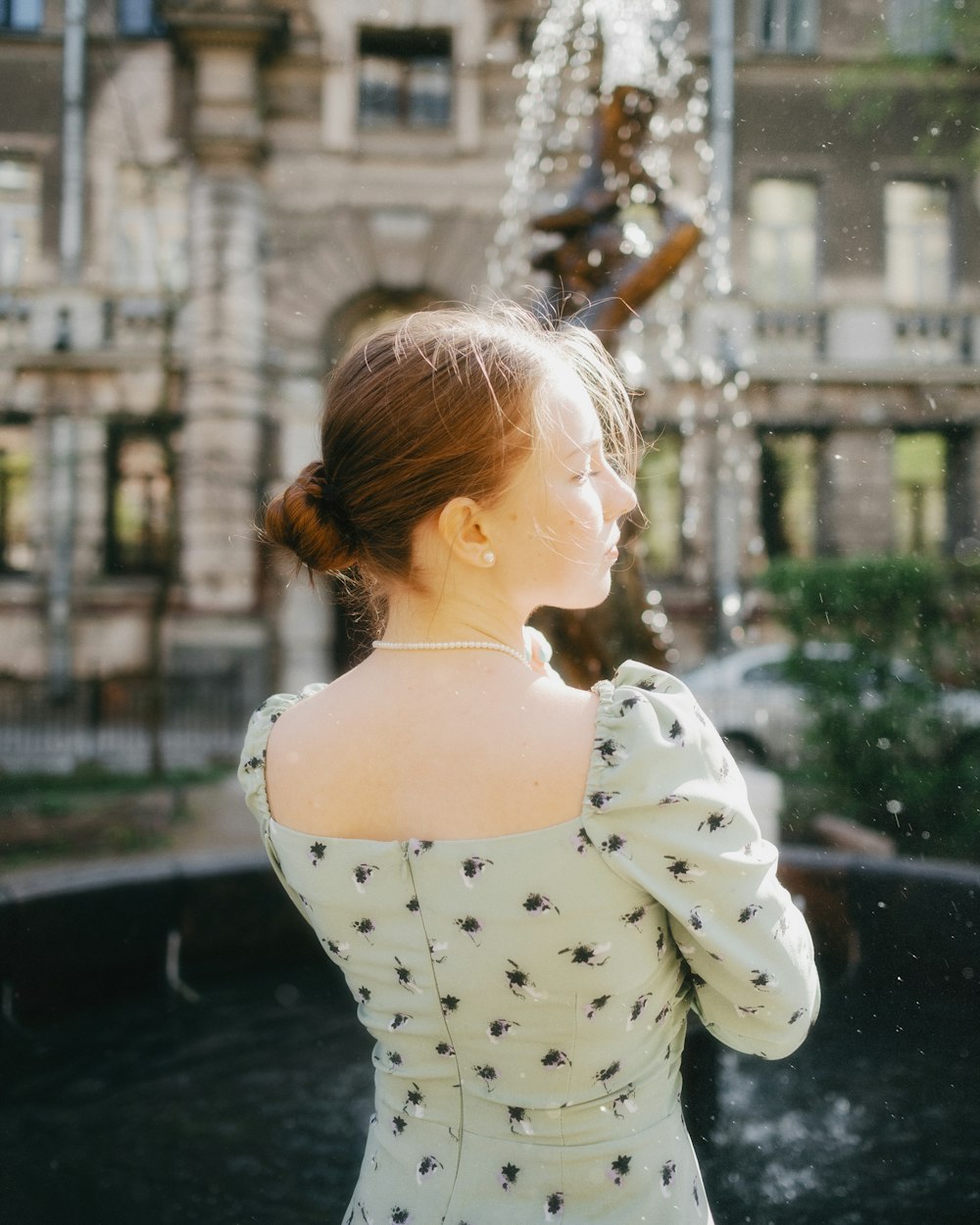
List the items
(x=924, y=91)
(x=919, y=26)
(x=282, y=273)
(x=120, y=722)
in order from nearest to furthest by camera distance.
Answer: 1. (x=120, y=722)
2. (x=919, y=26)
3. (x=924, y=91)
4. (x=282, y=273)

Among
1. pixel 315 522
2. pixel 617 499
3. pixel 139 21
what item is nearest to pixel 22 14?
pixel 139 21

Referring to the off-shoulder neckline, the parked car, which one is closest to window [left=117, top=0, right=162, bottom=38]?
the parked car

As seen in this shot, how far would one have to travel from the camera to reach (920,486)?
1379 cm

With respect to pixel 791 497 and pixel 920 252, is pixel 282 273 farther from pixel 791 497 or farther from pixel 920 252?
pixel 920 252

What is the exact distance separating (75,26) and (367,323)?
4.65 meters

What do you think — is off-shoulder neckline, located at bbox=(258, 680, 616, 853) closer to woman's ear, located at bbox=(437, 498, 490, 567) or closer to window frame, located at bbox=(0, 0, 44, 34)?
woman's ear, located at bbox=(437, 498, 490, 567)

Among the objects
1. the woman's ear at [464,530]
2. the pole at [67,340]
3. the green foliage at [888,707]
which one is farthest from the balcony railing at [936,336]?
the woman's ear at [464,530]

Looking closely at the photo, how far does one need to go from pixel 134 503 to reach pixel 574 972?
42.1 ft

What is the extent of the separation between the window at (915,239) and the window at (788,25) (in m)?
2.02

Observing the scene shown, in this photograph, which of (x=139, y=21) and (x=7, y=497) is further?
(x=7, y=497)

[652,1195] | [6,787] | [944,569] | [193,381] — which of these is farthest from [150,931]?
[193,381]

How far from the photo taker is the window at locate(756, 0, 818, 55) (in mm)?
12828

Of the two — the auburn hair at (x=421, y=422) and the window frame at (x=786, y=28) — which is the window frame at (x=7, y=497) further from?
the auburn hair at (x=421, y=422)

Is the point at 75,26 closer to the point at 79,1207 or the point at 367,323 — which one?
the point at 367,323
